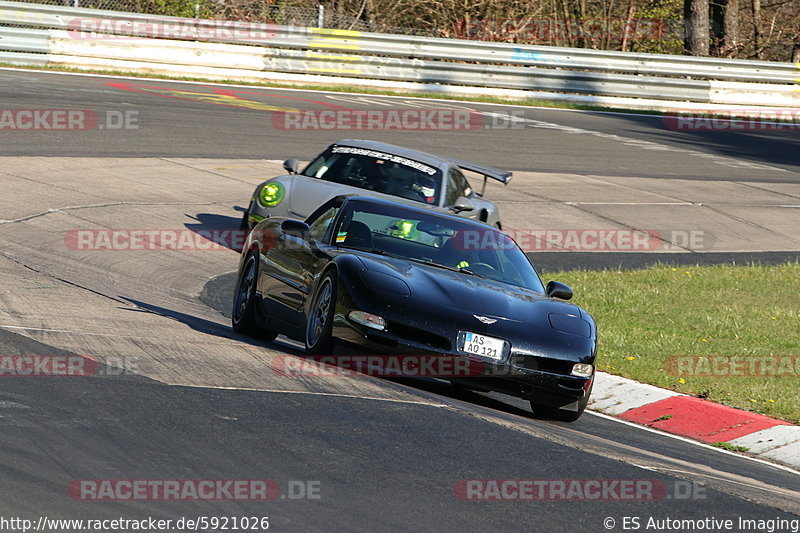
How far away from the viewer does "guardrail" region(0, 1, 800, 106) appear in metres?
26.4

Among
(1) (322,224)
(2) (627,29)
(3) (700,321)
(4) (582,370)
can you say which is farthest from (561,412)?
(2) (627,29)

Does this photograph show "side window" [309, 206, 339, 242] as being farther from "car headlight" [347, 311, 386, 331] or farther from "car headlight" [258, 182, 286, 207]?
"car headlight" [258, 182, 286, 207]

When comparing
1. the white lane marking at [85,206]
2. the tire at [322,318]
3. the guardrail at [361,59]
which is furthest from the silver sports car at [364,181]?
the guardrail at [361,59]

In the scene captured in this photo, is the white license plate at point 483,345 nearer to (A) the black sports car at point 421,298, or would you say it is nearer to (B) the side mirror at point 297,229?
(A) the black sports car at point 421,298

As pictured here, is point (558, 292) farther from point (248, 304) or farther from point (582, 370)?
point (248, 304)

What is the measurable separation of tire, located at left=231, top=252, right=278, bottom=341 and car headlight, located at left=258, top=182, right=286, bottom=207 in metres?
3.73

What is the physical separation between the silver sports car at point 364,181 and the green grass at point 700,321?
68.0 inches

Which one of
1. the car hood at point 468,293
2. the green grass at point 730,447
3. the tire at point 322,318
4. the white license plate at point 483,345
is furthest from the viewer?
the green grass at point 730,447

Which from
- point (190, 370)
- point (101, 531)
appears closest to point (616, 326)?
point (190, 370)

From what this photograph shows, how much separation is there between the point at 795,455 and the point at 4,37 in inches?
828

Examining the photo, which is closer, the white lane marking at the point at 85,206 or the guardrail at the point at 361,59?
the white lane marking at the point at 85,206

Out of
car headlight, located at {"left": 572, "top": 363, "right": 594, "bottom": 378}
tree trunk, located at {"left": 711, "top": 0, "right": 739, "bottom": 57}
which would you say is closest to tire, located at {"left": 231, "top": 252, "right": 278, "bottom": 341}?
car headlight, located at {"left": 572, "top": 363, "right": 594, "bottom": 378}

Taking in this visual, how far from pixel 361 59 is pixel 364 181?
15.2 metres

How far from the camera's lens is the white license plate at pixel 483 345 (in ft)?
26.7
